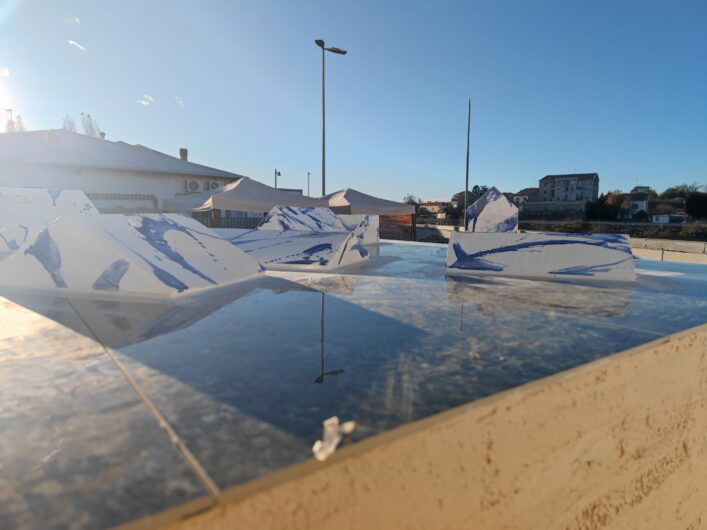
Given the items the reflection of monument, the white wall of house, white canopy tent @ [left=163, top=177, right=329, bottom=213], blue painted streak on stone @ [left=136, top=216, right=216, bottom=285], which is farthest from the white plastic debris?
the white wall of house

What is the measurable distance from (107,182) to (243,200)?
34.5 feet

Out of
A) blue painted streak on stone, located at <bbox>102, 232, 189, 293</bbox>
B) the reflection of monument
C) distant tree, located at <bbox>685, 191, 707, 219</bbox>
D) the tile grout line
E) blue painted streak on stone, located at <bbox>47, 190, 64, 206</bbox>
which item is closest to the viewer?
the tile grout line

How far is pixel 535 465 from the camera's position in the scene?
57.3 inches

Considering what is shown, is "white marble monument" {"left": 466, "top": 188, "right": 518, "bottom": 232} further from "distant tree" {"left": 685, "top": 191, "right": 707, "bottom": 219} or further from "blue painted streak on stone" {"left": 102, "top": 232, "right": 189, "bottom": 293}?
"distant tree" {"left": 685, "top": 191, "right": 707, "bottom": 219}

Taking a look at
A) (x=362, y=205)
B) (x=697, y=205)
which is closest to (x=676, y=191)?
(x=697, y=205)

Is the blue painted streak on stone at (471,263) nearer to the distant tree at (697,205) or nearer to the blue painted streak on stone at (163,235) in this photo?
the blue painted streak on stone at (163,235)

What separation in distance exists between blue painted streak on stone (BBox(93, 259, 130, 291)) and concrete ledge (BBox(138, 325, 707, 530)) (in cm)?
290

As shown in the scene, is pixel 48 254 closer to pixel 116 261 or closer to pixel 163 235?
pixel 116 261

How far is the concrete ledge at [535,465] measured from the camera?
3.18 ft

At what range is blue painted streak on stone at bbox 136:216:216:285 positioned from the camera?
11.9ft

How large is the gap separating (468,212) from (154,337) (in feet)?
19.6

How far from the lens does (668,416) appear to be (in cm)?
213

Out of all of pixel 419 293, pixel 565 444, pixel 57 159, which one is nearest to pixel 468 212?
pixel 419 293

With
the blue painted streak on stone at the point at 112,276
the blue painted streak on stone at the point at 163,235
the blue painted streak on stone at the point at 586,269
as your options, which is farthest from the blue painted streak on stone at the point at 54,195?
the blue painted streak on stone at the point at 586,269
